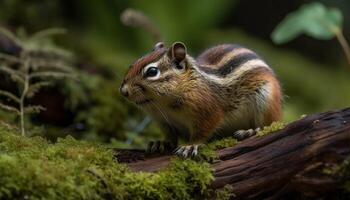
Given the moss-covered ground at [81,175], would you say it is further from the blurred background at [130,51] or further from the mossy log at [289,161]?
the blurred background at [130,51]

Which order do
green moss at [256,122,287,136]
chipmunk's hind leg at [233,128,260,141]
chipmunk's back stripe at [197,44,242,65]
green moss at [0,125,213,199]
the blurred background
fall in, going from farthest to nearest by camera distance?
the blurred background, chipmunk's back stripe at [197,44,242,65], chipmunk's hind leg at [233,128,260,141], green moss at [256,122,287,136], green moss at [0,125,213,199]

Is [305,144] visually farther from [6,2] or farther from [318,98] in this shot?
[318,98]

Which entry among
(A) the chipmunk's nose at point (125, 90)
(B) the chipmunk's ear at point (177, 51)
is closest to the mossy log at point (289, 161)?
(A) the chipmunk's nose at point (125, 90)

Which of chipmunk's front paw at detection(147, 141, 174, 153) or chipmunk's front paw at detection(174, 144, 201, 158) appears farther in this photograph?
chipmunk's front paw at detection(147, 141, 174, 153)

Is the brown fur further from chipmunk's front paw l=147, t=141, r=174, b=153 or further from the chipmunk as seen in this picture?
chipmunk's front paw l=147, t=141, r=174, b=153

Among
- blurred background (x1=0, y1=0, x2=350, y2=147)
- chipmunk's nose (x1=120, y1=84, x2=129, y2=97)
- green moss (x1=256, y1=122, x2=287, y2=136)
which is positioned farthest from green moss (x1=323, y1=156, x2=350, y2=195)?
blurred background (x1=0, y1=0, x2=350, y2=147)
